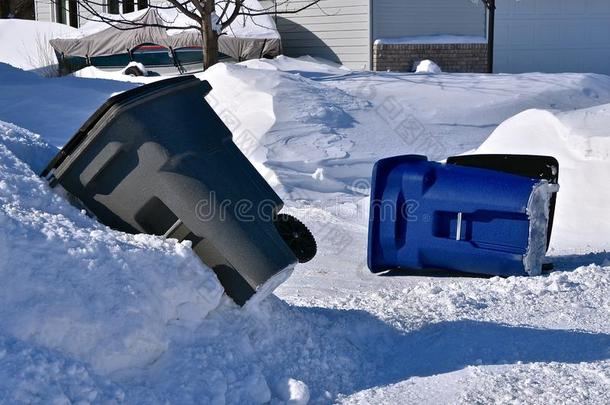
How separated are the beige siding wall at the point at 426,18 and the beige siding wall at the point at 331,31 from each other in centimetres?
33

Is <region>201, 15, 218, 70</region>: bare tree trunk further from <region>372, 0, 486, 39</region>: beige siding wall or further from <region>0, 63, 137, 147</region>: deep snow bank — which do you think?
<region>372, 0, 486, 39</region>: beige siding wall

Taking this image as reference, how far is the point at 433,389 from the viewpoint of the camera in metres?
3.55

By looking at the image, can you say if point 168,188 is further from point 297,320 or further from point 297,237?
point 297,237

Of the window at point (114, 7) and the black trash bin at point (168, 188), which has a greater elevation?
the black trash bin at point (168, 188)

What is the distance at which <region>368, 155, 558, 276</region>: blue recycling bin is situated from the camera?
5.25m

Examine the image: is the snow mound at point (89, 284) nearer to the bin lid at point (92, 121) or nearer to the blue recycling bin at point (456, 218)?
the bin lid at point (92, 121)

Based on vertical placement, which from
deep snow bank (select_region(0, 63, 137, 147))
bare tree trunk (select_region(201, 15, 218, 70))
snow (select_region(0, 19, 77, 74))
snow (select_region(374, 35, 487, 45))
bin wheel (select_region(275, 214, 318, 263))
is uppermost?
bin wheel (select_region(275, 214, 318, 263))

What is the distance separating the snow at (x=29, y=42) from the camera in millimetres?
21766

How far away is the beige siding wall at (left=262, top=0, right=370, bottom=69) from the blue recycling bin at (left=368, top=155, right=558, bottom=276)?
1298cm

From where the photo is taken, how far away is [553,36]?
760 inches

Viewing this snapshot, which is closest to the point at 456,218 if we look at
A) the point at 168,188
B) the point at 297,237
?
the point at 297,237

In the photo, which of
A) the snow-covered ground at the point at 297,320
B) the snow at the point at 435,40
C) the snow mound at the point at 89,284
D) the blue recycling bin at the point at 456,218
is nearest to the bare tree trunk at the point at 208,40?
the snow at the point at 435,40

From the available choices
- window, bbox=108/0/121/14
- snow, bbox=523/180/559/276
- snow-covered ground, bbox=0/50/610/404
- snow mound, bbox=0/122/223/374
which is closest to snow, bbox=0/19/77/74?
window, bbox=108/0/121/14

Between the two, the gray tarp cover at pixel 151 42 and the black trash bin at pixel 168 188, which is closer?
the black trash bin at pixel 168 188
